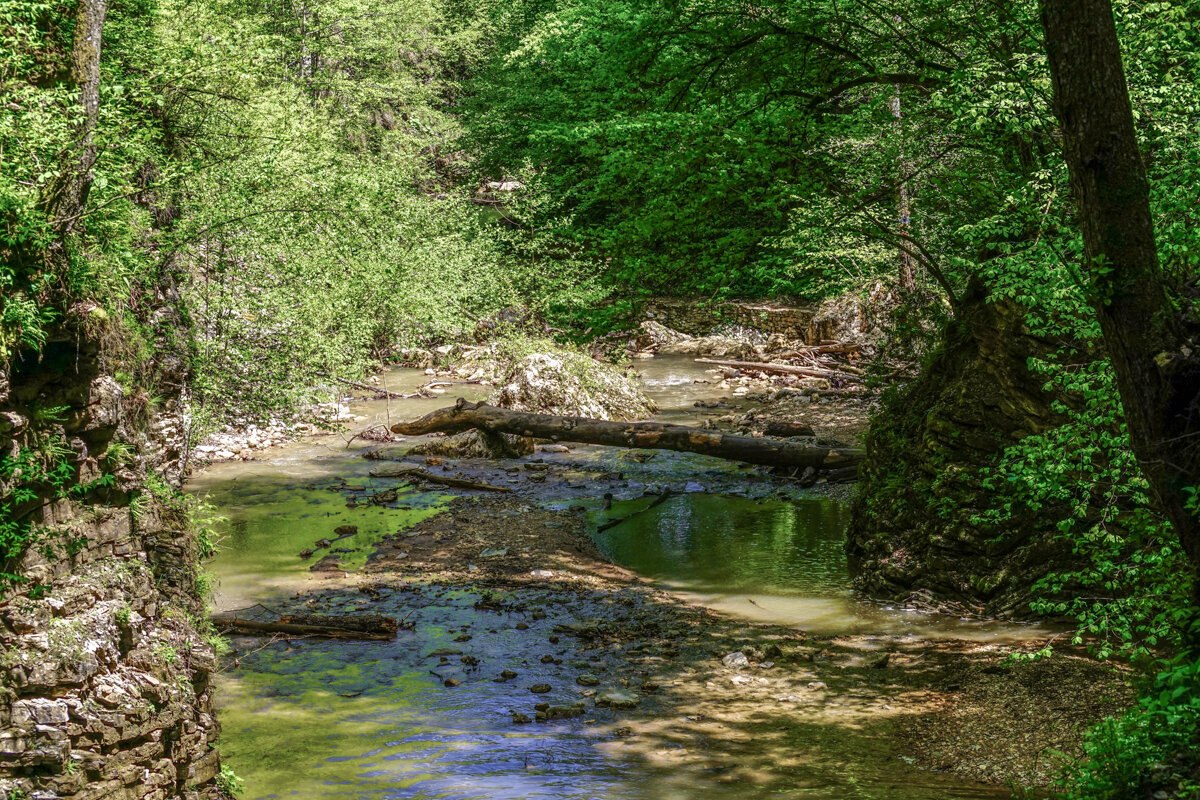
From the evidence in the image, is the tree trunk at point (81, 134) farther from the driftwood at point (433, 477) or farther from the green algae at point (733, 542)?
the driftwood at point (433, 477)

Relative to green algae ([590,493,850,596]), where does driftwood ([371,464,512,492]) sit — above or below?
above

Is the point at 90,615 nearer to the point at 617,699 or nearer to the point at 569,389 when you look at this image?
the point at 617,699

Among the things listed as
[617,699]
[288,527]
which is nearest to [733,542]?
[617,699]

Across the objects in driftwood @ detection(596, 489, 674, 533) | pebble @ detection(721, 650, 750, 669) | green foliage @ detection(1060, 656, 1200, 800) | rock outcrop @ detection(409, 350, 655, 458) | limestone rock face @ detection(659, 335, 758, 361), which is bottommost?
pebble @ detection(721, 650, 750, 669)

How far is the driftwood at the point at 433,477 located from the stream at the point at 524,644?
11.3 inches

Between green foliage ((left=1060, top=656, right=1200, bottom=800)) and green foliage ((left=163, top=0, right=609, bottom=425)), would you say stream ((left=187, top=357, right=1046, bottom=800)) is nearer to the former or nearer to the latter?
green foliage ((left=1060, top=656, right=1200, bottom=800))

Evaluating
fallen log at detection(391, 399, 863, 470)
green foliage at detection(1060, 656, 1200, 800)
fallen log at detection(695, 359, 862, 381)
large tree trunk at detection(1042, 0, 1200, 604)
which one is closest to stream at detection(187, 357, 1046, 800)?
fallen log at detection(391, 399, 863, 470)

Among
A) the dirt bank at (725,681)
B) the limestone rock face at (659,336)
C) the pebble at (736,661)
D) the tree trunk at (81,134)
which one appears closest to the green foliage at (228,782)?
the dirt bank at (725,681)

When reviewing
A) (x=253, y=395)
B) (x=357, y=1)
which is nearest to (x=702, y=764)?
A: (x=253, y=395)

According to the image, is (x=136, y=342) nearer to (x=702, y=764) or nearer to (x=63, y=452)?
(x=63, y=452)

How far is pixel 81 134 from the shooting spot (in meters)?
5.23

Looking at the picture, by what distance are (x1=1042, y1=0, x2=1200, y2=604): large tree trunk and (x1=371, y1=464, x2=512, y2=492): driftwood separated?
1144 centimetres

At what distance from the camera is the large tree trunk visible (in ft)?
13.1

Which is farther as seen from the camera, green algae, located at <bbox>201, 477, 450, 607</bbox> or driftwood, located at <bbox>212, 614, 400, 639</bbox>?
green algae, located at <bbox>201, 477, 450, 607</bbox>
